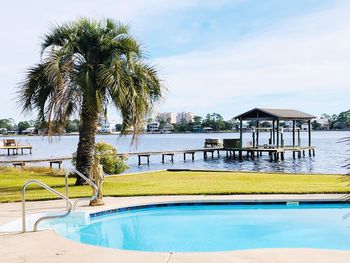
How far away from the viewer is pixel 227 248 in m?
8.72

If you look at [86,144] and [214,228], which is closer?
[214,228]

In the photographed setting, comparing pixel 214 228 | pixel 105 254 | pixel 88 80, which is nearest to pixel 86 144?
pixel 88 80

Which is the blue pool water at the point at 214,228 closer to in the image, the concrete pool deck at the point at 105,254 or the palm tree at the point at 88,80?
the concrete pool deck at the point at 105,254

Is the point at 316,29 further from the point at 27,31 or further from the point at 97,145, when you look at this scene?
the point at 97,145

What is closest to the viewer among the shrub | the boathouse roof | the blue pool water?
the blue pool water

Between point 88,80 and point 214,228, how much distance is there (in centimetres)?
656

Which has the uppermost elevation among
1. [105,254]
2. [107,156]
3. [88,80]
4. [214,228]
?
[88,80]

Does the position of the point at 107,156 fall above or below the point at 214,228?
above

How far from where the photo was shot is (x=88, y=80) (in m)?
13.9

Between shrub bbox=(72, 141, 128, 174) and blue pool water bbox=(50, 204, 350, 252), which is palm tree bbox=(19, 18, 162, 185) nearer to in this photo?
blue pool water bbox=(50, 204, 350, 252)

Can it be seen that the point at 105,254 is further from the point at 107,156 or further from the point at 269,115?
the point at 269,115

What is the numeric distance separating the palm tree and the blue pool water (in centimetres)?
407

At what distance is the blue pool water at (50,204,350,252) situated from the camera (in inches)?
352

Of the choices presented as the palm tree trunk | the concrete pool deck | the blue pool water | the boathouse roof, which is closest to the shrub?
the palm tree trunk
